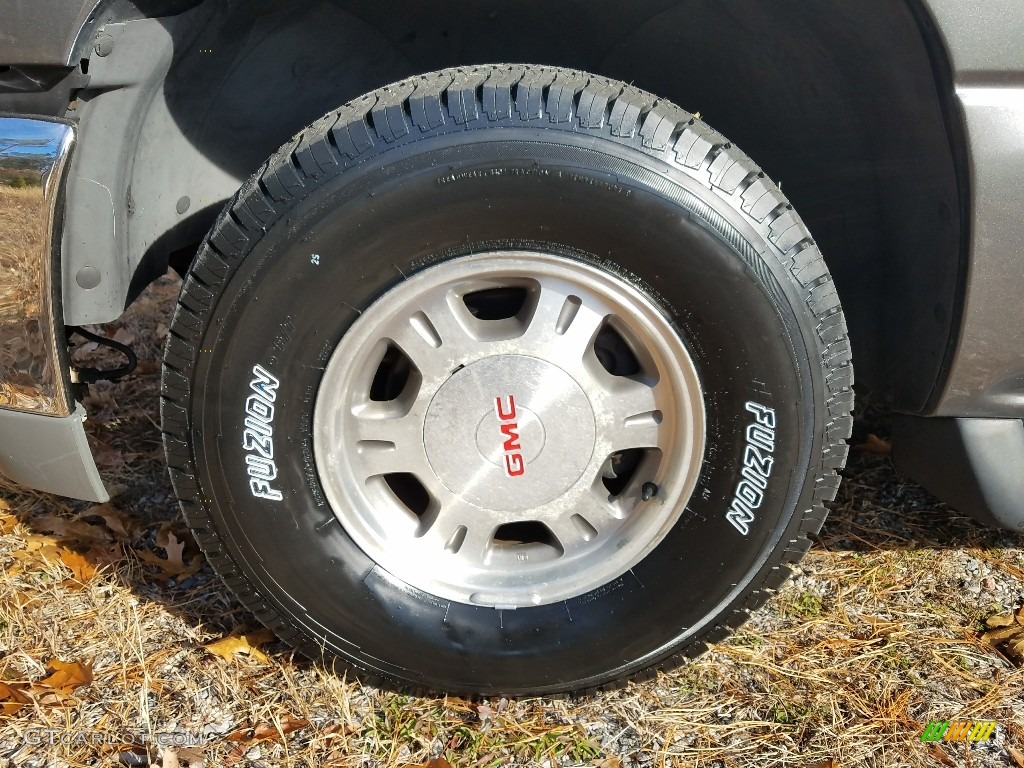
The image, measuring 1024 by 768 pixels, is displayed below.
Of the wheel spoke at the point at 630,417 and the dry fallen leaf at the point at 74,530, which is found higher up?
the wheel spoke at the point at 630,417

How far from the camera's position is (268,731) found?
6.92 ft

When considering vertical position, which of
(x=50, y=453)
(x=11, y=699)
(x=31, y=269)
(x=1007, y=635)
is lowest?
(x=11, y=699)

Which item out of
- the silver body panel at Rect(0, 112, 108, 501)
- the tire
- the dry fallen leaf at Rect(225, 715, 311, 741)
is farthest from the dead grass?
the silver body panel at Rect(0, 112, 108, 501)

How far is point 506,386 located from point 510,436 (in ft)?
0.38

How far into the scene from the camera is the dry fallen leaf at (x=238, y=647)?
2279 mm

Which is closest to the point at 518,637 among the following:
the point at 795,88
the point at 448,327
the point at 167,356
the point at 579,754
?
the point at 579,754

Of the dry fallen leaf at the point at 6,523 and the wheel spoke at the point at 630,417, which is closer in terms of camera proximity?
the wheel spoke at the point at 630,417

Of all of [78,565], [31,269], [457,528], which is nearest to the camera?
[31,269]

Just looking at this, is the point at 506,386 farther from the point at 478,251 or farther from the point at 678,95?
the point at 678,95

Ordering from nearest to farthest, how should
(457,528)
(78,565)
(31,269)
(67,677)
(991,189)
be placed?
(991,189)
(31,269)
(457,528)
(67,677)
(78,565)

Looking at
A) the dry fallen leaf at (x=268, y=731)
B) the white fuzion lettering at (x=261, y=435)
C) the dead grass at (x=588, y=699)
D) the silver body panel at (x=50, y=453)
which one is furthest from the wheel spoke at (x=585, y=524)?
the silver body panel at (x=50, y=453)

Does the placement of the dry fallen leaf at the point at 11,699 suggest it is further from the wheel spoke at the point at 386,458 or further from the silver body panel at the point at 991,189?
the silver body panel at the point at 991,189

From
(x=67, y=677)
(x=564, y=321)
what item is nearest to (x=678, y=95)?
(x=564, y=321)

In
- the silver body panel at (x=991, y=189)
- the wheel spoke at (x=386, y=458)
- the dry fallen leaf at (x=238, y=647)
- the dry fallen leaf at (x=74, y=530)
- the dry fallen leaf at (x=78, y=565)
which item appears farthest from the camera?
the dry fallen leaf at (x=74, y=530)
